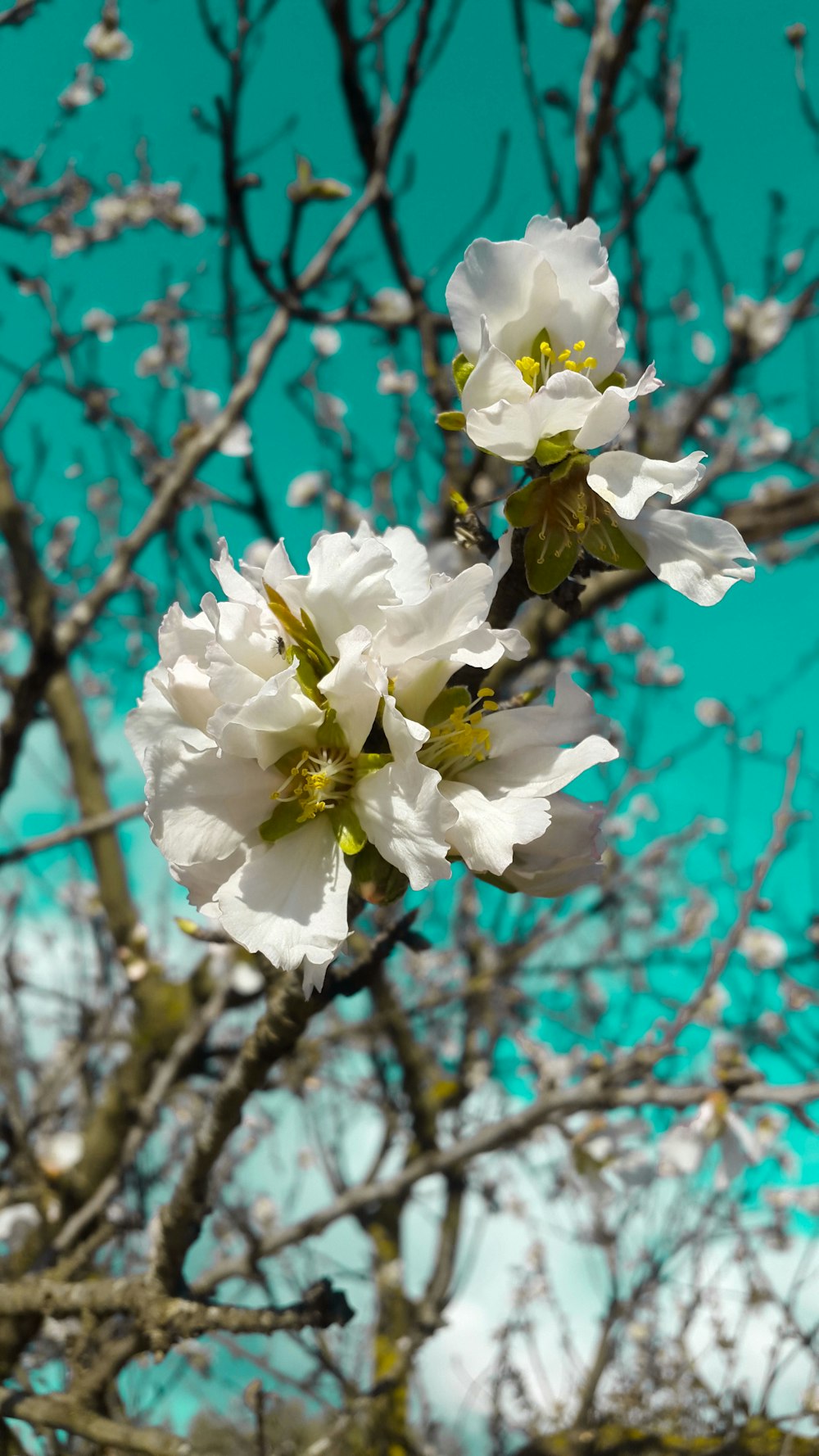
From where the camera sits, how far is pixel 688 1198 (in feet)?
14.2

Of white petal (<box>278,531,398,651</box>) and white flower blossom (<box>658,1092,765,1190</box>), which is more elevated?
white petal (<box>278,531,398,651</box>)

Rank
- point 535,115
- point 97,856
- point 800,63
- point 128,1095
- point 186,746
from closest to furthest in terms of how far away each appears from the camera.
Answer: point 186,746
point 535,115
point 800,63
point 128,1095
point 97,856

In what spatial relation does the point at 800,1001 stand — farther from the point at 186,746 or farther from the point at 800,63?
the point at 186,746

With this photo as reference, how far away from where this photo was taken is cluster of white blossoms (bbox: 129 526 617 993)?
2.55ft

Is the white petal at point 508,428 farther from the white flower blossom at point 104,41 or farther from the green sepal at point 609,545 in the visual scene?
the white flower blossom at point 104,41

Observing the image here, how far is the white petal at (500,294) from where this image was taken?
0.89 m

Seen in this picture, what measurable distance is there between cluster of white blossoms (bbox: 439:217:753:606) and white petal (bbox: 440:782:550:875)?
0.68ft

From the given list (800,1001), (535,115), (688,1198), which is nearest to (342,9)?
(535,115)

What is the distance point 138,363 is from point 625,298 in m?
3.07

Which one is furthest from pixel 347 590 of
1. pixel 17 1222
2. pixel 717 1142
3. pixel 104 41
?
pixel 104 41

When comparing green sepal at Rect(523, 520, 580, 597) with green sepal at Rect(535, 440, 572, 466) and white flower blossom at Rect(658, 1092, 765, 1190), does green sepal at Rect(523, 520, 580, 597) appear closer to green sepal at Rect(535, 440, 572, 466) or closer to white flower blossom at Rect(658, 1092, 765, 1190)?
green sepal at Rect(535, 440, 572, 466)

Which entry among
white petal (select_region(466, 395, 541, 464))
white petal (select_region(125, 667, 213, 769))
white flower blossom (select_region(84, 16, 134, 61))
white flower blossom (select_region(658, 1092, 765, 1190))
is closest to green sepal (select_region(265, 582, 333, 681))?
white petal (select_region(125, 667, 213, 769))

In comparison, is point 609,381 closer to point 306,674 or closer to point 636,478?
point 636,478

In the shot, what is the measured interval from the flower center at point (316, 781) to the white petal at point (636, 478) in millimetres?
314
